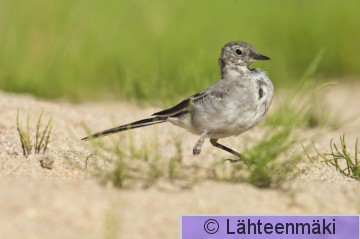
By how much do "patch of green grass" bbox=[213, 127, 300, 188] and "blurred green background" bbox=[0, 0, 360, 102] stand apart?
11.9ft

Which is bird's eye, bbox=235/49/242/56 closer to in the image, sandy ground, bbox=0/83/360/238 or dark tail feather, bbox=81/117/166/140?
dark tail feather, bbox=81/117/166/140

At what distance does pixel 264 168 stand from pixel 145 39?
5.88m

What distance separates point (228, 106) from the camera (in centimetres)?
605

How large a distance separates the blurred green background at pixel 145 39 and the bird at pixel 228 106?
2279 mm

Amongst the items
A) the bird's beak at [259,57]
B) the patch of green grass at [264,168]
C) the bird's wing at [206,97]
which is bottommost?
the patch of green grass at [264,168]

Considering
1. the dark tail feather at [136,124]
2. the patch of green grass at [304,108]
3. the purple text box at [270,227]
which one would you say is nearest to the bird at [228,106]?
the dark tail feather at [136,124]

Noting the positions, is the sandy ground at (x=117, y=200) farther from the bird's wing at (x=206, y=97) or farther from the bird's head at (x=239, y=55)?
the bird's head at (x=239, y=55)

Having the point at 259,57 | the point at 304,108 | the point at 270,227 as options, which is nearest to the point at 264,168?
the point at 270,227

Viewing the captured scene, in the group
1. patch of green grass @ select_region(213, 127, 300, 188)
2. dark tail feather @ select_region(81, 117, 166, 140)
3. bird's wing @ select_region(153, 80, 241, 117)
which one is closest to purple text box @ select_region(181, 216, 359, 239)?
patch of green grass @ select_region(213, 127, 300, 188)

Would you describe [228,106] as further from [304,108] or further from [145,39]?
[145,39]

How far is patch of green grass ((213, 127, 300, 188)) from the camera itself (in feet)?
16.4

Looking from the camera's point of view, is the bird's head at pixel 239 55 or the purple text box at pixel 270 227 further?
the bird's head at pixel 239 55

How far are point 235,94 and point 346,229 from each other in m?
1.70

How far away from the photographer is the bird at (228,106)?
6031 mm
